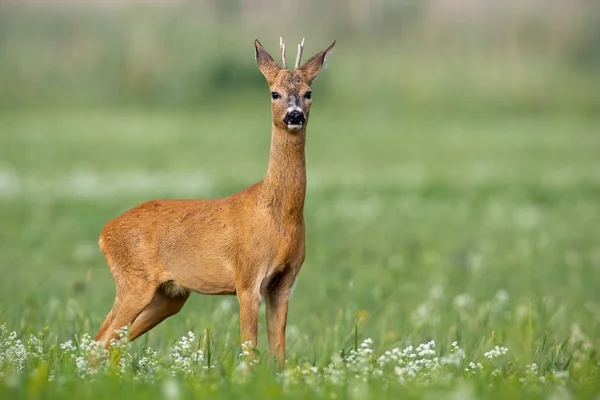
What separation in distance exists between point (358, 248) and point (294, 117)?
7.61 m

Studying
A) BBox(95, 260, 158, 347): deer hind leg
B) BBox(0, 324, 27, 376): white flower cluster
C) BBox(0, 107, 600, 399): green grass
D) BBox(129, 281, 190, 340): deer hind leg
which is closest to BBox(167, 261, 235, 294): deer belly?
BBox(95, 260, 158, 347): deer hind leg

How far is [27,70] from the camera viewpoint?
43.0m

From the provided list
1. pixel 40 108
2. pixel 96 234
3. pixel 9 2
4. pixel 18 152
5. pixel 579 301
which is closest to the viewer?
pixel 579 301

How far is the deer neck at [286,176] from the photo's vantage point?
6.42 m

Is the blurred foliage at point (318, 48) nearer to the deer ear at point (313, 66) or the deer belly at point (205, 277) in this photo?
the deer ear at point (313, 66)

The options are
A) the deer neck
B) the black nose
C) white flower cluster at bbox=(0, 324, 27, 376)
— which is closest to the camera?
white flower cluster at bbox=(0, 324, 27, 376)

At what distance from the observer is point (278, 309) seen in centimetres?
654

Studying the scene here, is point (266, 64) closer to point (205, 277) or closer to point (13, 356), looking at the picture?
point (205, 277)

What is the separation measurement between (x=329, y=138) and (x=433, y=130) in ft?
13.4

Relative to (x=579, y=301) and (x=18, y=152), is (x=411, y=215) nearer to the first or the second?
(x=579, y=301)

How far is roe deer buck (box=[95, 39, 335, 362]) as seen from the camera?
6328 mm

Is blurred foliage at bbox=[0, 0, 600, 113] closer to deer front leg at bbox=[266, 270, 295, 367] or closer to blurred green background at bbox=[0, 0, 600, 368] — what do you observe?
blurred green background at bbox=[0, 0, 600, 368]

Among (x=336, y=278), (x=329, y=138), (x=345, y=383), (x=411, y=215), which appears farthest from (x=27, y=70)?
(x=345, y=383)

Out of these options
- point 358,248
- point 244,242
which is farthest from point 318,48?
point 244,242
